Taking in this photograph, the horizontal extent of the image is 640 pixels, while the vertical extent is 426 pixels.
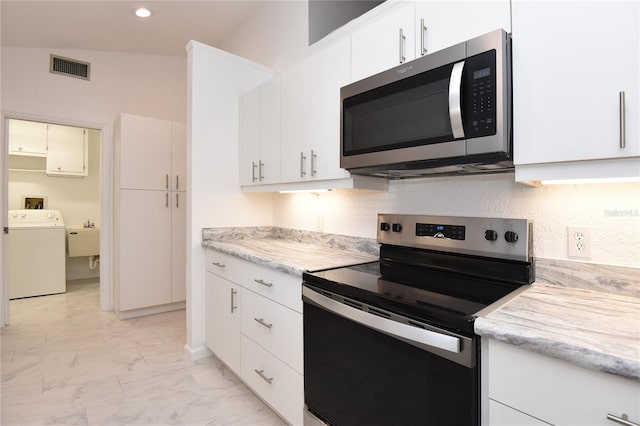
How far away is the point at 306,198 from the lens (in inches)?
101

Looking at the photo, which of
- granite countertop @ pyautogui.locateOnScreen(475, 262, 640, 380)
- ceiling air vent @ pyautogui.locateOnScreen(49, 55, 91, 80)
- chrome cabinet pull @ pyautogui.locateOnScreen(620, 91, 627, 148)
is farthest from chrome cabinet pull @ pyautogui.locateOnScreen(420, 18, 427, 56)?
ceiling air vent @ pyautogui.locateOnScreen(49, 55, 91, 80)

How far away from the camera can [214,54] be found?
8.55 feet

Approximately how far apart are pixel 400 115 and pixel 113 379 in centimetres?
241

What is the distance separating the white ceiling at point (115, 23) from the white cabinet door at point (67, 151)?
1.80 meters

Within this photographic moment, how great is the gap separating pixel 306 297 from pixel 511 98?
1.10m

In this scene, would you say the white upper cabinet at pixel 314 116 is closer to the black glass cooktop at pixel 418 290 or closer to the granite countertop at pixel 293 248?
the granite countertop at pixel 293 248

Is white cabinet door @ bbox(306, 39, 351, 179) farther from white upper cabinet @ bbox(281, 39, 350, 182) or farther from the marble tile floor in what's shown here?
the marble tile floor

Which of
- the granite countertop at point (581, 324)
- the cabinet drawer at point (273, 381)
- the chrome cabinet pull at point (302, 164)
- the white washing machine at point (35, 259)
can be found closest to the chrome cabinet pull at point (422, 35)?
the chrome cabinet pull at point (302, 164)

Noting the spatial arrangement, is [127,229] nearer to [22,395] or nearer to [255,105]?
[22,395]

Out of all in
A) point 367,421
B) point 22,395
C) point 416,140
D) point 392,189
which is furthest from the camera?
point 22,395

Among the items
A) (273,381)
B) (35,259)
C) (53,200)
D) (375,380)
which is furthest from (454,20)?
(53,200)

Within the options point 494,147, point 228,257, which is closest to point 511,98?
point 494,147

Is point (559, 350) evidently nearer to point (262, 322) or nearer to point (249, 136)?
point (262, 322)

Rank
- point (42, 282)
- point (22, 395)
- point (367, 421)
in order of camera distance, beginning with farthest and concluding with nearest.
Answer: point (42, 282)
point (22, 395)
point (367, 421)
